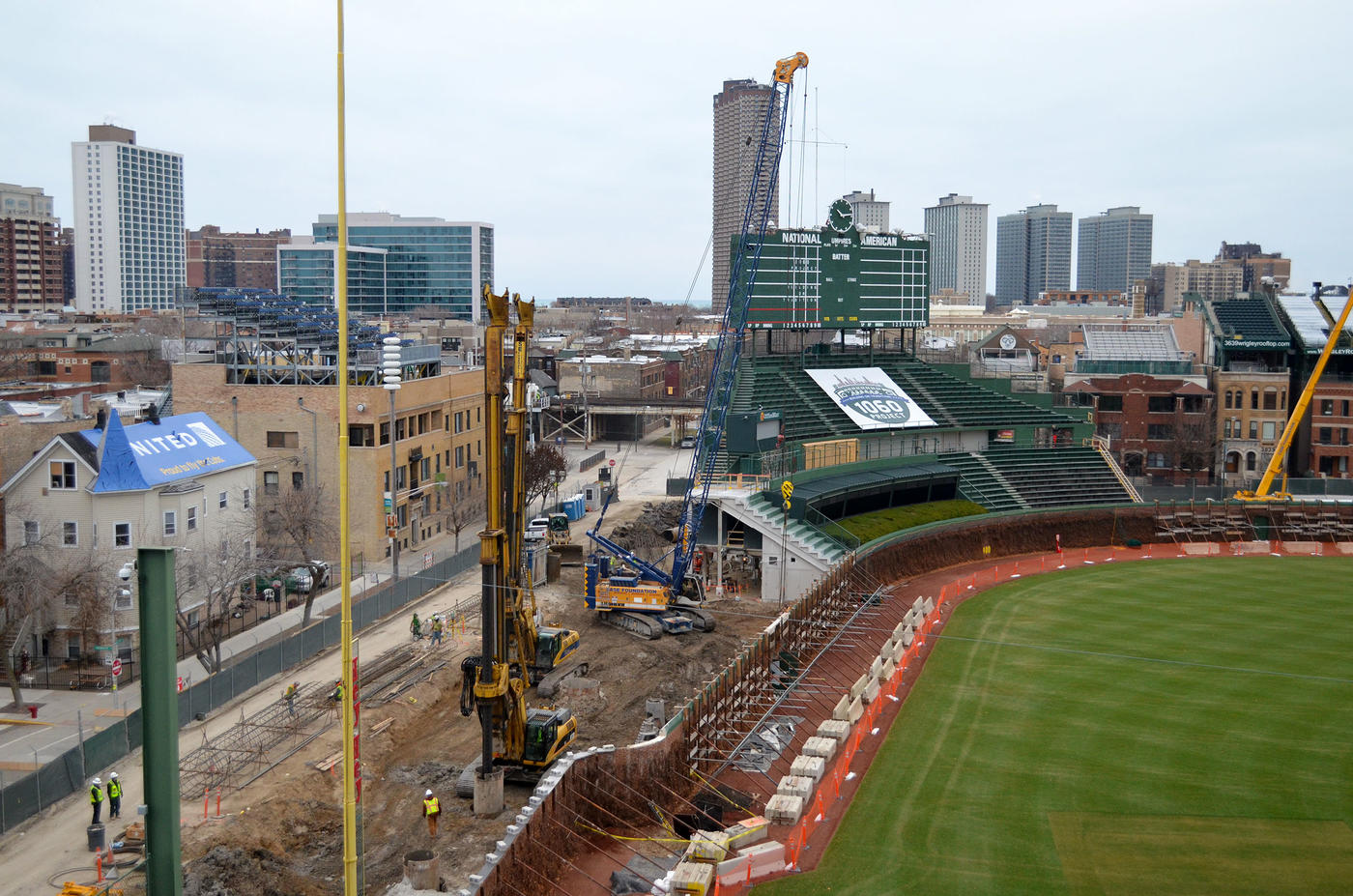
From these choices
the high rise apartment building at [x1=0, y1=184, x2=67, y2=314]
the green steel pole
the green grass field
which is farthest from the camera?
the high rise apartment building at [x1=0, y1=184, x2=67, y2=314]

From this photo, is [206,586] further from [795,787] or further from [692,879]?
[692,879]

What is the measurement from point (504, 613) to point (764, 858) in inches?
404

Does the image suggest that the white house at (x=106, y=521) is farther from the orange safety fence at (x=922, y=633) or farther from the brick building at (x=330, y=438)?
the orange safety fence at (x=922, y=633)

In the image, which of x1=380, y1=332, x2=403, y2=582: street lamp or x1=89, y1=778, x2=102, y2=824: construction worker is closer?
x1=89, y1=778, x2=102, y2=824: construction worker

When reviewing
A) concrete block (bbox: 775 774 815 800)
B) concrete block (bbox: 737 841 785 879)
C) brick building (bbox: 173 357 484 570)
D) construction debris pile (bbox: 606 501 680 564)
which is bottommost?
concrete block (bbox: 737 841 785 879)

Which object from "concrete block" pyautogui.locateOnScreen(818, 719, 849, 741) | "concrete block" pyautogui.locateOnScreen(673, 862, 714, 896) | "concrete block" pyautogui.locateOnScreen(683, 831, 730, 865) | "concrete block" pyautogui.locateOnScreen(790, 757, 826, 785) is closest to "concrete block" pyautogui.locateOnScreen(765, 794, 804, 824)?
"concrete block" pyautogui.locateOnScreen(790, 757, 826, 785)

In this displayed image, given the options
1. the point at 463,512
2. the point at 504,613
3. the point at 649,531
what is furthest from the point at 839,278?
the point at 504,613

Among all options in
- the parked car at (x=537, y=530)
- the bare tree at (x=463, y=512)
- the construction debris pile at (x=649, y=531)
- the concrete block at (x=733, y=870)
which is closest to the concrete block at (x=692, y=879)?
the concrete block at (x=733, y=870)

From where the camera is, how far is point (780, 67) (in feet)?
191

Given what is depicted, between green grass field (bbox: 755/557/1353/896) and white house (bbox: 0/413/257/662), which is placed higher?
white house (bbox: 0/413/257/662)

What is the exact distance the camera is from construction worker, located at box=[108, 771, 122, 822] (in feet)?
86.8

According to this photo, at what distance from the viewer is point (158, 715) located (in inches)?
429

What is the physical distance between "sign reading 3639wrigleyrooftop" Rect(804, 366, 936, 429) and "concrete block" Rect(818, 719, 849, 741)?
36.6 metres

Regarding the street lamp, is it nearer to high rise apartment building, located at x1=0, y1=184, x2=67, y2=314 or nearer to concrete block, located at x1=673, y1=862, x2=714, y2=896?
concrete block, located at x1=673, y1=862, x2=714, y2=896
